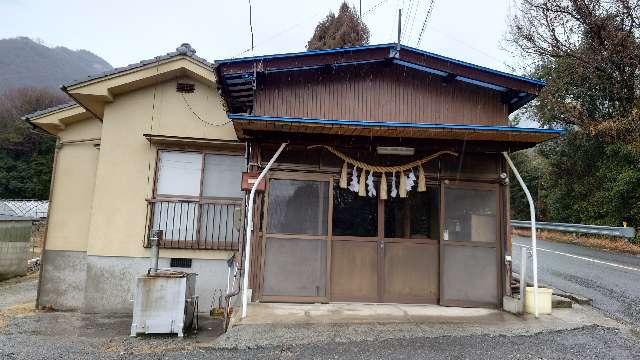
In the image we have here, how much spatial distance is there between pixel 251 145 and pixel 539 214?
2394 centimetres

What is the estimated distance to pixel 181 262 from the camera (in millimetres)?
9062

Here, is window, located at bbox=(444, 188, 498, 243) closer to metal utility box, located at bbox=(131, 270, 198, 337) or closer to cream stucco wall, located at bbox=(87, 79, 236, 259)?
cream stucco wall, located at bbox=(87, 79, 236, 259)

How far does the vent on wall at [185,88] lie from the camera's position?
31.1ft

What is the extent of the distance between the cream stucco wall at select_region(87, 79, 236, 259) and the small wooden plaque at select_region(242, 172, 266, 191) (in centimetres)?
236

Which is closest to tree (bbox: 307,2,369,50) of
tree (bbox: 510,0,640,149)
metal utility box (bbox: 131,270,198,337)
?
tree (bbox: 510,0,640,149)

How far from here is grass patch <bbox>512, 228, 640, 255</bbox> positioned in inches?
638

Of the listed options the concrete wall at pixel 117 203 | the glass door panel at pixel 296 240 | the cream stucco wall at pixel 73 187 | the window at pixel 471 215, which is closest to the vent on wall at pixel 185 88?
the concrete wall at pixel 117 203

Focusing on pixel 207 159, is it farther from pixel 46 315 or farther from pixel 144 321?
pixel 46 315

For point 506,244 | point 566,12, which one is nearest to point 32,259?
point 506,244

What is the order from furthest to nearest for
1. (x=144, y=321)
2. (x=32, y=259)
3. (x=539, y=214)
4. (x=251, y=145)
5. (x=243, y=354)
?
1. (x=539, y=214)
2. (x=32, y=259)
3. (x=251, y=145)
4. (x=144, y=321)
5. (x=243, y=354)

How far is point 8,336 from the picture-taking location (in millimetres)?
7164

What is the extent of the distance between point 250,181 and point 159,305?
8.08 feet

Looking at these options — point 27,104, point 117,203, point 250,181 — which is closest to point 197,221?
point 117,203

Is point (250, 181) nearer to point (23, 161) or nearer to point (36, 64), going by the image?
point (23, 161)
